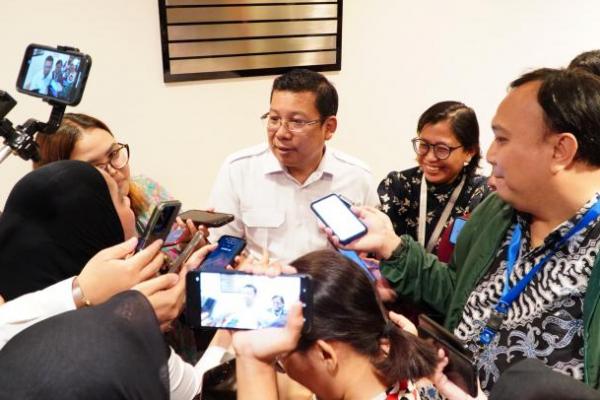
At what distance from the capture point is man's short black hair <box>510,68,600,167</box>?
3.61 ft

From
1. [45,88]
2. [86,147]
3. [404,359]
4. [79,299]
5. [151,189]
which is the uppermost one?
[45,88]

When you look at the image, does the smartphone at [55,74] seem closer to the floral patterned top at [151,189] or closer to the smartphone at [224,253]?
the smartphone at [224,253]

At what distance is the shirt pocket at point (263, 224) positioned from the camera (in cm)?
195

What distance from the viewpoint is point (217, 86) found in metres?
2.79

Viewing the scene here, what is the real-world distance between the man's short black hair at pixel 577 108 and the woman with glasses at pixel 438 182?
0.97m

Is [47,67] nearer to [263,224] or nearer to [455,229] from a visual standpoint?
[263,224]

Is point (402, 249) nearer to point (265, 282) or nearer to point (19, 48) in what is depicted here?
point (265, 282)

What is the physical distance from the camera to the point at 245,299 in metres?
0.94

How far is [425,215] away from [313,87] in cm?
70

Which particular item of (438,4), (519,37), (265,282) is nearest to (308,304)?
(265,282)

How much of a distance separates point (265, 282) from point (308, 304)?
0.08 m

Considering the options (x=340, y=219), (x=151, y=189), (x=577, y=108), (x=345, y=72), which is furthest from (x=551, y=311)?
(x=345, y=72)

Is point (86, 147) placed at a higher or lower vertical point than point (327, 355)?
higher

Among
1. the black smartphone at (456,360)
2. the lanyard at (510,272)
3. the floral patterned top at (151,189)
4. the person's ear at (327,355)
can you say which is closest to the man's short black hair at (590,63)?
the lanyard at (510,272)
